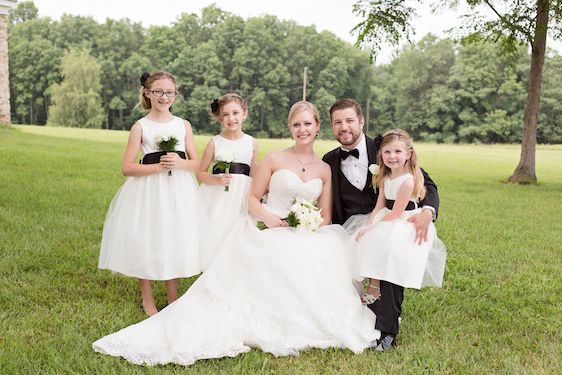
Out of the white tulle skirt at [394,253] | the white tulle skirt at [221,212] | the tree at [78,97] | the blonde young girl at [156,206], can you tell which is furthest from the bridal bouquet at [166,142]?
the tree at [78,97]

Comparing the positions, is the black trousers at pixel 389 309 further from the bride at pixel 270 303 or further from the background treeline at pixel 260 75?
the background treeline at pixel 260 75

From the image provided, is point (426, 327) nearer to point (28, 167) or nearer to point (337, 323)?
point (337, 323)

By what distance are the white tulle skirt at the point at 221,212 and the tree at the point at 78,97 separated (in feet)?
197

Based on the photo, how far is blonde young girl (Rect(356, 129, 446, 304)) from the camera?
414cm

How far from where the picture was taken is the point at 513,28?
1627cm

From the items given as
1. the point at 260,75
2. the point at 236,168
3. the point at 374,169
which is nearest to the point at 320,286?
the point at 374,169

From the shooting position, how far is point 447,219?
9977 millimetres

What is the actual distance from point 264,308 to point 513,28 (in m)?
14.9

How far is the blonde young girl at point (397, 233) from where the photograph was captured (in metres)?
4.14

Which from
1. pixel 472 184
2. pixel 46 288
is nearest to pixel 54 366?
pixel 46 288

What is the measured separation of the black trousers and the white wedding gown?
0.08m

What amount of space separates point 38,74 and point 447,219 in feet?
235

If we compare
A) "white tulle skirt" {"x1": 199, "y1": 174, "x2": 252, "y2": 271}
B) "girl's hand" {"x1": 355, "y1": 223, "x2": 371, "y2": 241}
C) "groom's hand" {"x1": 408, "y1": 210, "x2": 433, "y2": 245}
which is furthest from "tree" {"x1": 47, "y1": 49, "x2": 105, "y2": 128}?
"groom's hand" {"x1": 408, "y1": 210, "x2": 433, "y2": 245}

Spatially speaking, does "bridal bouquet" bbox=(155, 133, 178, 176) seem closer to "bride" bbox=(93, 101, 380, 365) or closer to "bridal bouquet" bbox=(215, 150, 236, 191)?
"bridal bouquet" bbox=(215, 150, 236, 191)
